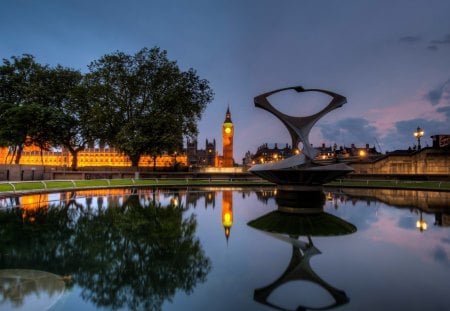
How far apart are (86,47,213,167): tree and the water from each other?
2519cm

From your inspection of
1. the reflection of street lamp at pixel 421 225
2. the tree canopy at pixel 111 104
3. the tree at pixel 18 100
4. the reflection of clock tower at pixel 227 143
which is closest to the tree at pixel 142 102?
the tree canopy at pixel 111 104

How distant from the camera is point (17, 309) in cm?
440

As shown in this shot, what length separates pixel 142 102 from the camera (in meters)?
40.6

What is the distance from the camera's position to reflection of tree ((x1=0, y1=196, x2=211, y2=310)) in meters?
5.32

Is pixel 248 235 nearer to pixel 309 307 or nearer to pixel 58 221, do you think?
pixel 309 307

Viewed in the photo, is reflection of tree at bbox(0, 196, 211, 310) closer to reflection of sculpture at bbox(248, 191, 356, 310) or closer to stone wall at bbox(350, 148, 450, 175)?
reflection of sculpture at bbox(248, 191, 356, 310)

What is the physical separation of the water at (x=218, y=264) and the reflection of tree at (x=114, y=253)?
0.03 metres

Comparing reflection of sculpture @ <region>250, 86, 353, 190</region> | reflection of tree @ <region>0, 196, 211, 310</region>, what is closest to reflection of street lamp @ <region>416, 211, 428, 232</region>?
reflection of sculpture @ <region>250, 86, 353, 190</region>

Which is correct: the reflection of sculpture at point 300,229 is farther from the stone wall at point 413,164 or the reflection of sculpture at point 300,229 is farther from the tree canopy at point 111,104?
the stone wall at point 413,164

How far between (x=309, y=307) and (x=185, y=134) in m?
38.0

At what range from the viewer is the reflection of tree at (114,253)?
5.32 metres

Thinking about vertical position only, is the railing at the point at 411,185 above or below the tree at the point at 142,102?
below

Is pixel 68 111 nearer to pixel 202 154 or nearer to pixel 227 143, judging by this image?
pixel 227 143

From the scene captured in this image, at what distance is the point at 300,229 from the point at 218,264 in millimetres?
4575
